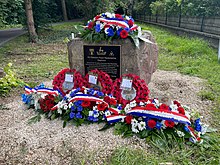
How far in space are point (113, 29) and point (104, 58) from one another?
0.43 m

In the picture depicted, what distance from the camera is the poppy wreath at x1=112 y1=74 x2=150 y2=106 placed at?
117 inches

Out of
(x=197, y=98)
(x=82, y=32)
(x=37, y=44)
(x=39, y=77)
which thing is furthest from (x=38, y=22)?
(x=197, y=98)

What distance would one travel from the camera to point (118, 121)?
2.73 meters

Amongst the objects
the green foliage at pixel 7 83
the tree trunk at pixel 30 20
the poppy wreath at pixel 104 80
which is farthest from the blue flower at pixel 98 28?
the tree trunk at pixel 30 20

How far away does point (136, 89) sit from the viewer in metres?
3.02

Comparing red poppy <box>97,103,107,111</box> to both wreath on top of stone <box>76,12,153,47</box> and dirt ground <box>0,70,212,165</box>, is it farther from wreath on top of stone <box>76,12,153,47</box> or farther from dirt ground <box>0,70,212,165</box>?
wreath on top of stone <box>76,12,153,47</box>

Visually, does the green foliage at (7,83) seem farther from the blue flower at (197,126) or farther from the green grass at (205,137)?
the blue flower at (197,126)

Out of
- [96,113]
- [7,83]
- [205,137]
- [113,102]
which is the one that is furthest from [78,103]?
[7,83]

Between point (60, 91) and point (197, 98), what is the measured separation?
231cm

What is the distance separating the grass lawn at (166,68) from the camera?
224 cm

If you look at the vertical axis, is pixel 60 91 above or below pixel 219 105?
above

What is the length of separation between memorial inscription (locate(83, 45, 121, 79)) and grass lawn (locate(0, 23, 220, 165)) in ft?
4.16

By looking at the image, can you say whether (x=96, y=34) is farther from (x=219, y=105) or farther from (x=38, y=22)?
(x=38, y=22)

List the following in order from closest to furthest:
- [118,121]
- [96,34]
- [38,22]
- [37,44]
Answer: [118,121]
[96,34]
[37,44]
[38,22]
